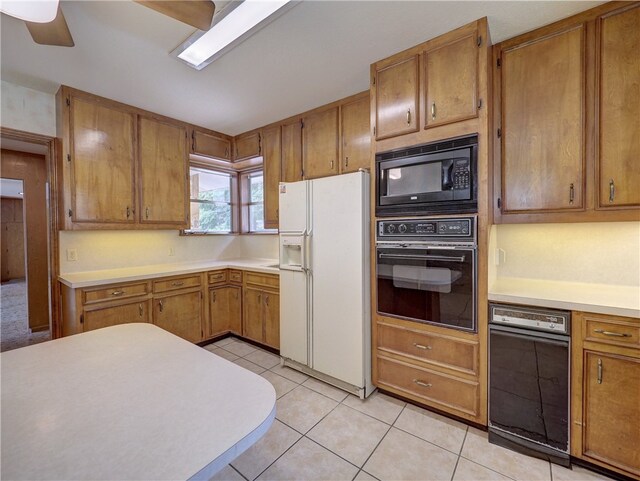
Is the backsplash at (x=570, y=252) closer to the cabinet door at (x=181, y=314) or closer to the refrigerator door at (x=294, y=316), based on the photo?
the refrigerator door at (x=294, y=316)

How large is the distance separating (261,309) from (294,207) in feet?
4.01

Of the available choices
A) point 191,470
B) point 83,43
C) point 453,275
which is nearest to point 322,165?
point 453,275

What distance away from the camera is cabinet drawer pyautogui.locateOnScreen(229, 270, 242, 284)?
3318 millimetres

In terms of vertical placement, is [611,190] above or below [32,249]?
above

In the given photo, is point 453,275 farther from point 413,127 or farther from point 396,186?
point 413,127

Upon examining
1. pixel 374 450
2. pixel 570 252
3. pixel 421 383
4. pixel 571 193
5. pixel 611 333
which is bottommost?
pixel 374 450

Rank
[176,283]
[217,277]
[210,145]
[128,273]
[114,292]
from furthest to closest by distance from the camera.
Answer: [210,145]
[217,277]
[176,283]
[128,273]
[114,292]

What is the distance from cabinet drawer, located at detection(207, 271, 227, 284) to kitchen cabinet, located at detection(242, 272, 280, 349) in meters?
0.30

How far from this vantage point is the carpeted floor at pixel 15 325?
3275 mm

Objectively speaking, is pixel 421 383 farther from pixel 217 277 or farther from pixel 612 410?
pixel 217 277

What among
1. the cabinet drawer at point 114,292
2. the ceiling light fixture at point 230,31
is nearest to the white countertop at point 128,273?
the cabinet drawer at point 114,292

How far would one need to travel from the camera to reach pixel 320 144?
2979mm

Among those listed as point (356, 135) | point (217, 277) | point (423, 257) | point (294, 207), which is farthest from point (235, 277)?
point (423, 257)

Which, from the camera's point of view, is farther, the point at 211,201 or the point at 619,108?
the point at 211,201
